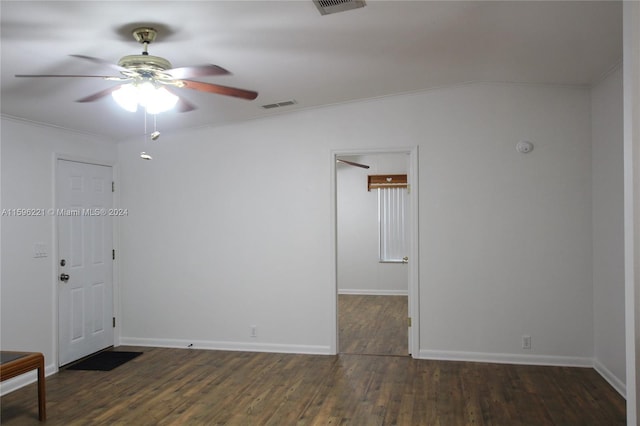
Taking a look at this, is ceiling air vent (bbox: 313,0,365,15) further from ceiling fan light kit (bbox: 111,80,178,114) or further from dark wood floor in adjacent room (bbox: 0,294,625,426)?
dark wood floor in adjacent room (bbox: 0,294,625,426)

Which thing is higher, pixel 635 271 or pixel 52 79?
pixel 52 79

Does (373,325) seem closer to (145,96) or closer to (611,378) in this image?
(611,378)

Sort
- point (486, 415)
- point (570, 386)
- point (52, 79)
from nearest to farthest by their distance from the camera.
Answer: point (52, 79) < point (486, 415) < point (570, 386)

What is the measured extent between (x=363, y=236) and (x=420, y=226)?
4072 millimetres

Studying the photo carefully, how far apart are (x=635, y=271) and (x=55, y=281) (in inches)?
189

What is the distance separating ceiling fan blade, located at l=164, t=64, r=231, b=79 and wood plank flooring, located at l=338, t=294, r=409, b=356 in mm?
3612

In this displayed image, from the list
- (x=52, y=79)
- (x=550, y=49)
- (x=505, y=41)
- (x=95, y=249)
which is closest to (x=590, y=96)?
(x=550, y=49)

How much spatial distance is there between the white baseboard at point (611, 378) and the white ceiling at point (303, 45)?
2615 millimetres

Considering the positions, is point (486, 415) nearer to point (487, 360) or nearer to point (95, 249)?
point (487, 360)

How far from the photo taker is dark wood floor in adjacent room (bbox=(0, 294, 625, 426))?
11.5 ft

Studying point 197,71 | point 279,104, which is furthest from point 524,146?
point 197,71

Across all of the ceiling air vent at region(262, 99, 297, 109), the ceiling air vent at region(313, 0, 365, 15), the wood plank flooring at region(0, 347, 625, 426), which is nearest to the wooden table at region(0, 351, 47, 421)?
the wood plank flooring at region(0, 347, 625, 426)

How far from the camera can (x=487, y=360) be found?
4750mm

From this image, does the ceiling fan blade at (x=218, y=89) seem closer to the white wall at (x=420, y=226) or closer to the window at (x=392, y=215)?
the white wall at (x=420, y=226)
